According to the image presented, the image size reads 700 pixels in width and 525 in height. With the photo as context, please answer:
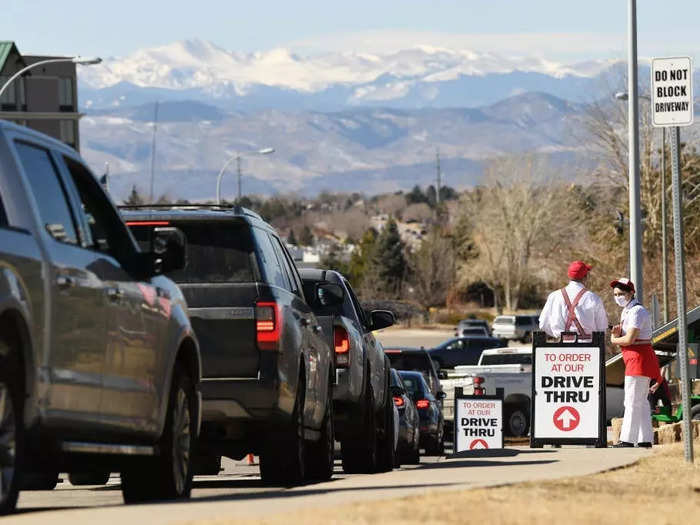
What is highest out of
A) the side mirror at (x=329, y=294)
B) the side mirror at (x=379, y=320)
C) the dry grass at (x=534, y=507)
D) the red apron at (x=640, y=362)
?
the side mirror at (x=329, y=294)

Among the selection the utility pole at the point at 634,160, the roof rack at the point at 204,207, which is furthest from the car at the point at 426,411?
the roof rack at the point at 204,207

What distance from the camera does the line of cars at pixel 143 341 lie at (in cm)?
834

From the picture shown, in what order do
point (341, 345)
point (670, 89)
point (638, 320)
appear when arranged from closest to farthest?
1. point (670, 89)
2. point (341, 345)
3. point (638, 320)

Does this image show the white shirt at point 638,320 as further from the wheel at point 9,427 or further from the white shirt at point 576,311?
the wheel at point 9,427

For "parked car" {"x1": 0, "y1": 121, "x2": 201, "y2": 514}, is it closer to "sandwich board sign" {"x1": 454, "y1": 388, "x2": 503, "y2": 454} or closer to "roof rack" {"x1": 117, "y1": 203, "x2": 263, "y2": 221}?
"roof rack" {"x1": 117, "y1": 203, "x2": 263, "y2": 221}

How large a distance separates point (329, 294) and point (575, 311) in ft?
9.78

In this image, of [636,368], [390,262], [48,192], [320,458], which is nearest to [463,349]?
[636,368]

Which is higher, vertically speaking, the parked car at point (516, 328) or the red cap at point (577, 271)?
the red cap at point (577, 271)

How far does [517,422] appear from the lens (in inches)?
1468

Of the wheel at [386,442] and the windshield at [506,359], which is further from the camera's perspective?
the windshield at [506,359]

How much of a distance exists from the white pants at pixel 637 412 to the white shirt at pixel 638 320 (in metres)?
0.45

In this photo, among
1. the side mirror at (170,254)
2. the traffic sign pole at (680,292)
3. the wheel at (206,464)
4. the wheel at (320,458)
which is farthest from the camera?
the wheel at (206,464)

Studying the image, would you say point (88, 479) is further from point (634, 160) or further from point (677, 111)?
point (634, 160)

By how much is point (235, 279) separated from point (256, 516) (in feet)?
14.2
